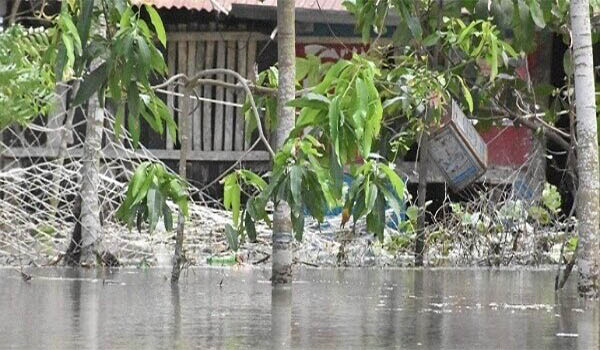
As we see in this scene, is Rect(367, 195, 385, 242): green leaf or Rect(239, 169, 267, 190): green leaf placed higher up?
Rect(239, 169, 267, 190): green leaf

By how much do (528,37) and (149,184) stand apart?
10.9ft

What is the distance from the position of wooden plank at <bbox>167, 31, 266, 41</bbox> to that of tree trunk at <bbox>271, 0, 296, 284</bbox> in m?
7.92

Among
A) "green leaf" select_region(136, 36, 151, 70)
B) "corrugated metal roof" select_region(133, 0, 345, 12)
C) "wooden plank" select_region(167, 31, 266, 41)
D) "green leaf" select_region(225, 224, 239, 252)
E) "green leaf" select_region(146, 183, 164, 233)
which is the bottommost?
"green leaf" select_region(225, 224, 239, 252)

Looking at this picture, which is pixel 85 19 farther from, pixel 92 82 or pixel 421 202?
pixel 421 202

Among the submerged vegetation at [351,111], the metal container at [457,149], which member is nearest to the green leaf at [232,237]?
the submerged vegetation at [351,111]

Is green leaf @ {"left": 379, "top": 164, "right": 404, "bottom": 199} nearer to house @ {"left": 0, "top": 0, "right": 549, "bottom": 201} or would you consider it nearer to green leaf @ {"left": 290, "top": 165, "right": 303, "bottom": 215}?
green leaf @ {"left": 290, "top": 165, "right": 303, "bottom": 215}

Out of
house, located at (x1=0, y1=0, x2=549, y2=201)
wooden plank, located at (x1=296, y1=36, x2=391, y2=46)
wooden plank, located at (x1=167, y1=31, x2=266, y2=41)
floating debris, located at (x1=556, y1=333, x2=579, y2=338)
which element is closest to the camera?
floating debris, located at (x1=556, y1=333, x2=579, y2=338)

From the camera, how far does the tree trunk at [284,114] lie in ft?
36.9

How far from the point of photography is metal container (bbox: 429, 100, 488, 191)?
14211mm

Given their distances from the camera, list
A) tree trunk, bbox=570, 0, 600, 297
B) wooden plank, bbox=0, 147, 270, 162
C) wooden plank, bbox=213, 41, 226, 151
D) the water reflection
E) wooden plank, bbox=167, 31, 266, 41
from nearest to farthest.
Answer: the water reflection < tree trunk, bbox=570, 0, 600, 297 < wooden plank, bbox=0, 147, 270, 162 < wooden plank, bbox=167, 31, 266, 41 < wooden plank, bbox=213, 41, 226, 151

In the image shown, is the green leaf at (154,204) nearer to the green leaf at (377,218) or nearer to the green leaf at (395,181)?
the green leaf at (377,218)

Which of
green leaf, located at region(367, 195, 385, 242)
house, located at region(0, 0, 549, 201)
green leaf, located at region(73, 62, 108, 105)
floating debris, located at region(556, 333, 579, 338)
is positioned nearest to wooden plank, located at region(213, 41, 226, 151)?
house, located at region(0, 0, 549, 201)

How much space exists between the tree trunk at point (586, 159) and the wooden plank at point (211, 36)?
901cm

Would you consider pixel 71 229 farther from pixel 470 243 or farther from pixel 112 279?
pixel 470 243
